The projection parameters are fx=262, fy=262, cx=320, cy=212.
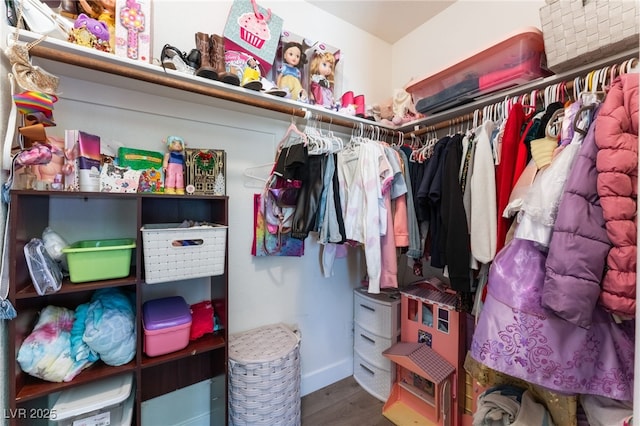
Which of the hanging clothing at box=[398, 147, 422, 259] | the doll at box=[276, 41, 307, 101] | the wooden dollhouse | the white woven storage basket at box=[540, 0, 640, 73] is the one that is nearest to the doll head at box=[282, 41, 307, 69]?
the doll at box=[276, 41, 307, 101]

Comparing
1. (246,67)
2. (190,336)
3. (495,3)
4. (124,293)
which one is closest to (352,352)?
(190,336)

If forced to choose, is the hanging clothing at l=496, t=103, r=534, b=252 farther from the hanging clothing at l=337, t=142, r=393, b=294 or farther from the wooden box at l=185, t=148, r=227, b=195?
the wooden box at l=185, t=148, r=227, b=195

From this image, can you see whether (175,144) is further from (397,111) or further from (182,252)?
(397,111)

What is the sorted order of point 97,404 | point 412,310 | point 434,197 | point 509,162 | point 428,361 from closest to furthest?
point 97,404 < point 509,162 < point 434,197 < point 428,361 < point 412,310

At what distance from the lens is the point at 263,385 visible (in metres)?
1.28

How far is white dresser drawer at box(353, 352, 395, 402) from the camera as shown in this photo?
1707mm

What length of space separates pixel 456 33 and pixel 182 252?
2121mm

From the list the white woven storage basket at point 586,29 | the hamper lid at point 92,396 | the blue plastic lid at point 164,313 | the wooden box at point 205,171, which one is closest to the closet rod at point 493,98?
the white woven storage basket at point 586,29

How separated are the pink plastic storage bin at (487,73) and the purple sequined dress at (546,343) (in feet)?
2.66

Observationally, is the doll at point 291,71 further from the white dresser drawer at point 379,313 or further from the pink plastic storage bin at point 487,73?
the white dresser drawer at point 379,313

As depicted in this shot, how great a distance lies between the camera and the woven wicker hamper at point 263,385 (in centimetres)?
127

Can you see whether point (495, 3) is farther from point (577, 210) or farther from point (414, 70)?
point (577, 210)

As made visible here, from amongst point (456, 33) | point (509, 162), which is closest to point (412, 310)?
point (509, 162)

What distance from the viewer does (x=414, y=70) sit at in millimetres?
2033
